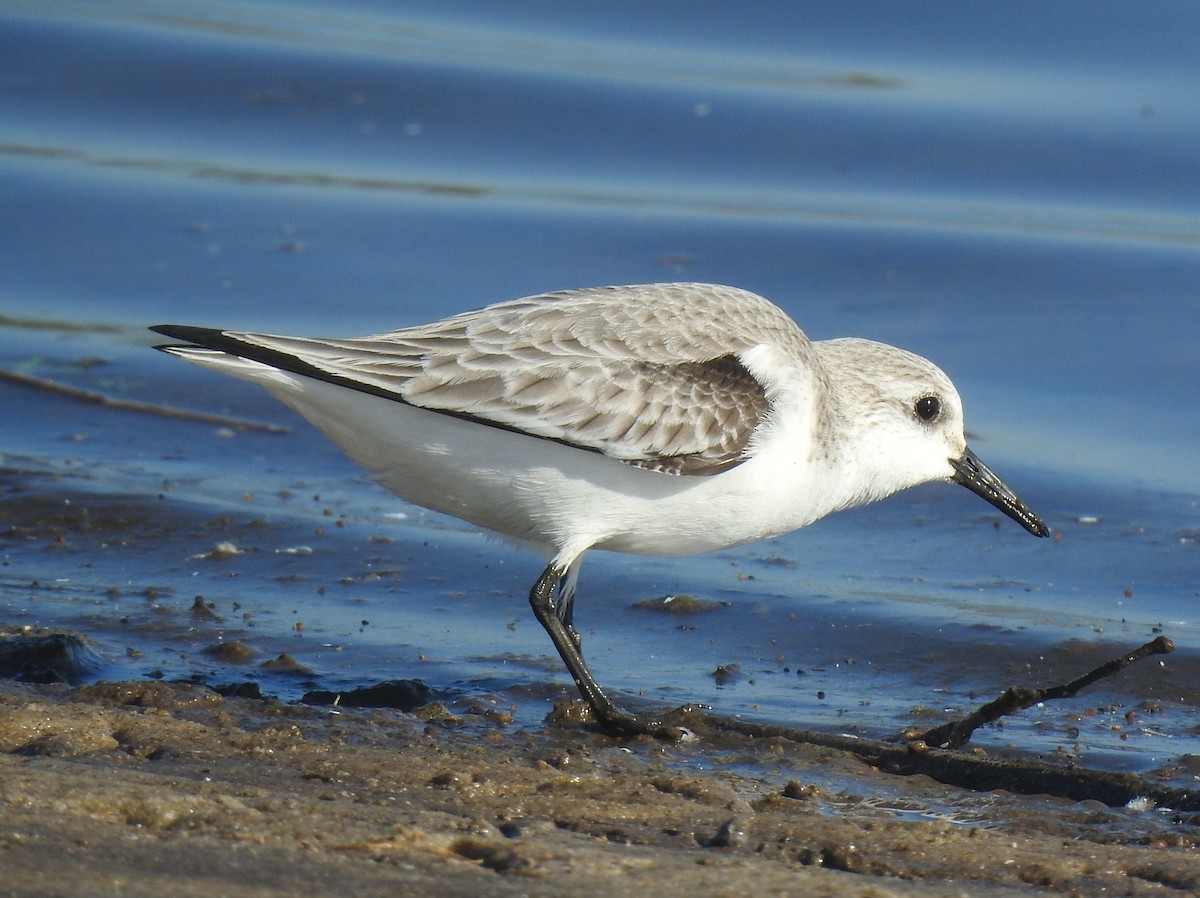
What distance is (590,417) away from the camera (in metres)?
6.08

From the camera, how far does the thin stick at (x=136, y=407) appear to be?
986 cm

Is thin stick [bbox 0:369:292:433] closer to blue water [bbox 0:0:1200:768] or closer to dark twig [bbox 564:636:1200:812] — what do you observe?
blue water [bbox 0:0:1200:768]

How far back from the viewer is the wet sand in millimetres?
3832

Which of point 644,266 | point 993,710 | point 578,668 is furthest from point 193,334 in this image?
point 644,266

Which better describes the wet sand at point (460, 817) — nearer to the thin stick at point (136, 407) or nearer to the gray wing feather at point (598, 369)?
the gray wing feather at point (598, 369)

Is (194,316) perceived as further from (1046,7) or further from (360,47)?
(1046,7)

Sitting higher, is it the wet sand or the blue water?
the blue water

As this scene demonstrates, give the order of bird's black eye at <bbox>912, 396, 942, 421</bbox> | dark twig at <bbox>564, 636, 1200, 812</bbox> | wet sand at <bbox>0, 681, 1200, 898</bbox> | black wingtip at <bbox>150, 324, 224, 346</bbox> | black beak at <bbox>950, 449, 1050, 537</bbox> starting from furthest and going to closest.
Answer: black beak at <bbox>950, 449, 1050, 537</bbox>
bird's black eye at <bbox>912, 396, 942, 421</bbox>
black wingtip at <bbox>150, 324, 224, 346</bbox>
dark twig at <bbox>564, 636, 1200, 812</bbox>
wet sand at <bbox>0, 681, 1200, 898</bbox>

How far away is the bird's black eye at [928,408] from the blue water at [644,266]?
110 cm

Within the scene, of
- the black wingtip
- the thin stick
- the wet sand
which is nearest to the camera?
the wet sand

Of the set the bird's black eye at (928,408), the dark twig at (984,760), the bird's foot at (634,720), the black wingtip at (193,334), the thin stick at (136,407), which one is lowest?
the bird's foot at (634,720)

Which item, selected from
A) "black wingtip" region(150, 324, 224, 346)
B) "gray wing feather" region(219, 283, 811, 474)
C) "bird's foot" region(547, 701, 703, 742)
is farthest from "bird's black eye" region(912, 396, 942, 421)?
"black wingtip" region(150, 324, 224, 346)

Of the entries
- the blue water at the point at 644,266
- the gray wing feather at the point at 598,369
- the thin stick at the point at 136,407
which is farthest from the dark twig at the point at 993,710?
the thin stick at the point at 136,407

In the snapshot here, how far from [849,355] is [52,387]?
542 cm
